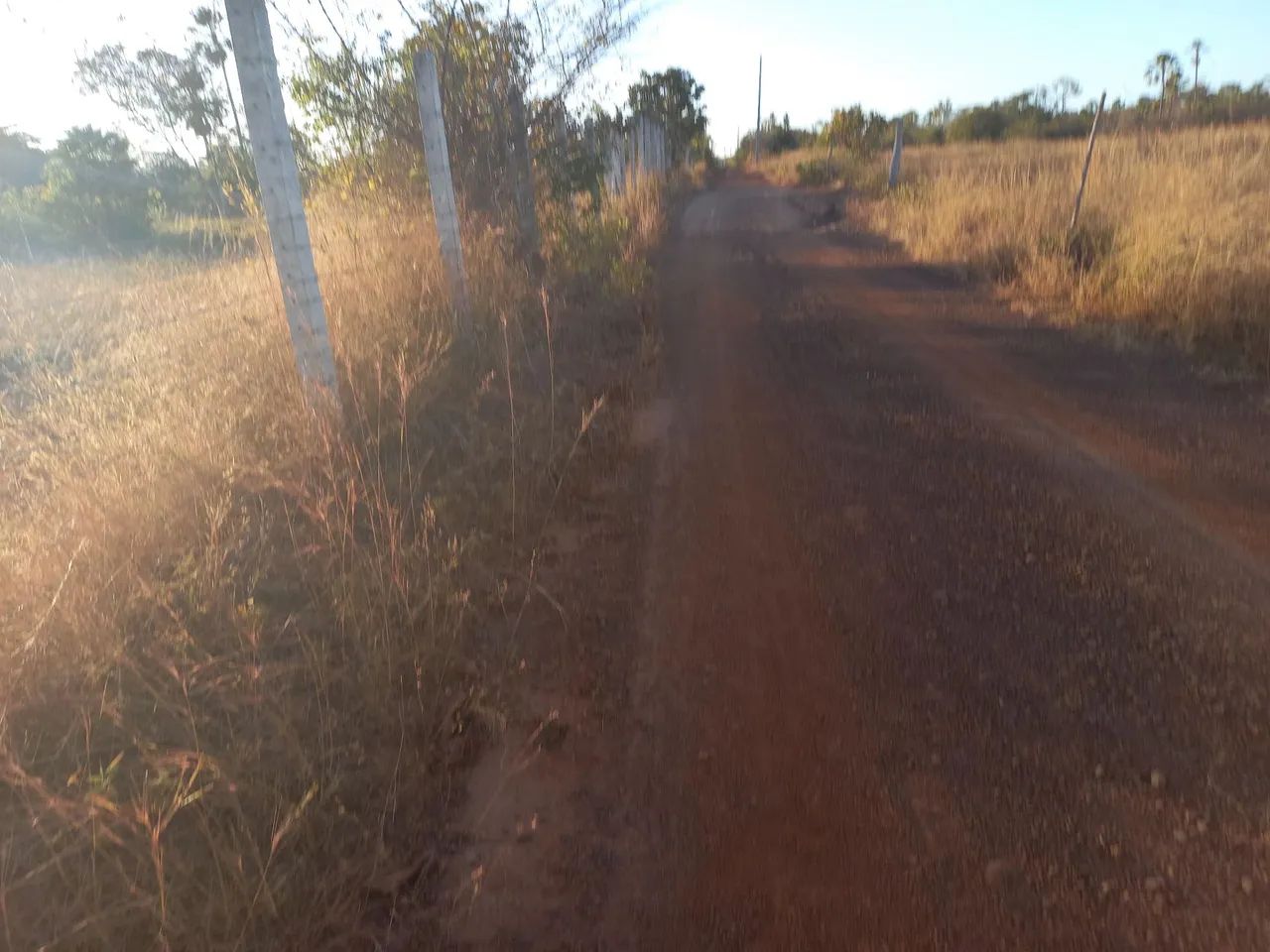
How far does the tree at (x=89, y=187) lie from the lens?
16.4m

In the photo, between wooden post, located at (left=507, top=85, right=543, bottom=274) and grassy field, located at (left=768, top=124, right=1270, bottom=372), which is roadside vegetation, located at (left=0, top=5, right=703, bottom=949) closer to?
wooden post, located at (left=507, top=85, right=543, bottom=274)

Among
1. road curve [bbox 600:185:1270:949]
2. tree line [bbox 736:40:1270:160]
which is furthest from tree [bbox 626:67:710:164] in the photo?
road curve [bbox 600:185:1270:949]

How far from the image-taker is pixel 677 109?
90.4 feet

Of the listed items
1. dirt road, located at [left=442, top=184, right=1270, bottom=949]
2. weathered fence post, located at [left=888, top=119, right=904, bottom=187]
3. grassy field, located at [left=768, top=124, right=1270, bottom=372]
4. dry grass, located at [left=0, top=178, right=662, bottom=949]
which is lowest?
dirt road, located at [left=442, top=184, right=1270, bottom=949]

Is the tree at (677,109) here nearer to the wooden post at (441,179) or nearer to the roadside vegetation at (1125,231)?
the roadside vegetation at (1125,231)

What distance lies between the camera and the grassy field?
622cm

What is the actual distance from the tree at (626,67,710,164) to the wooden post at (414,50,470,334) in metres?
18.6

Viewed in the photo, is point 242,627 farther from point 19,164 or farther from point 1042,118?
point 1042,118

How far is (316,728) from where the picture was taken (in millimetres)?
2424

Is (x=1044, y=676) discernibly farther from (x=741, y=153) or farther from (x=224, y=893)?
(x=741, y=153)

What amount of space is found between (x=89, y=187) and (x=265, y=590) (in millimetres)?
18341

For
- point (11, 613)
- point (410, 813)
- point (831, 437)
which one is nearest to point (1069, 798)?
point (410, 813)

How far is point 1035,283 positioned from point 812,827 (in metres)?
7.68

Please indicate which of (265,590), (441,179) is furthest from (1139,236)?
(265,590)
